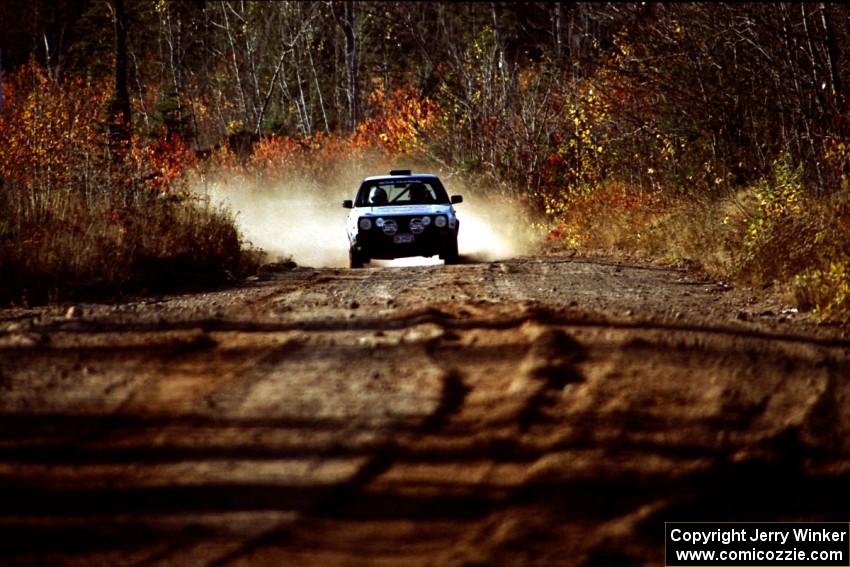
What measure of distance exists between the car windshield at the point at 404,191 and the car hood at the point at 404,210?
0.19 m

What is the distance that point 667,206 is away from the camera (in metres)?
19.0

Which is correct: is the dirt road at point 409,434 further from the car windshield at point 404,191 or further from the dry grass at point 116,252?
the car windshield at point 404,191

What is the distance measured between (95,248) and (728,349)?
8.09 meters

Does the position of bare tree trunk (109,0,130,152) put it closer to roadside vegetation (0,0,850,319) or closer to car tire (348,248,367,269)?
roadside vegetation (0,0,850,319)

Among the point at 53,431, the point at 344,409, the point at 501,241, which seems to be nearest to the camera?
the point at 53,431

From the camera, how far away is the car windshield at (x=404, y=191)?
1800cm

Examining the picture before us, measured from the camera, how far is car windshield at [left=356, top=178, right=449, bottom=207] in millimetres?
18000

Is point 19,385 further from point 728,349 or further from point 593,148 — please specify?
point 593,148

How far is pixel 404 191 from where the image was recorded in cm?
1844

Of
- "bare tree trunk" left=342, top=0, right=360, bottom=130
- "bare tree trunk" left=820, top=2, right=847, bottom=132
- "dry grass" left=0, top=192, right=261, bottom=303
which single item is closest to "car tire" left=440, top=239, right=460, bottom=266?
"dry grass" left=0, top=192, right=261, bottom=303

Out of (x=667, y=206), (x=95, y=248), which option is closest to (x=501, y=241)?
(x=667, y=206)

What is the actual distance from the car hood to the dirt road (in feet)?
24.4

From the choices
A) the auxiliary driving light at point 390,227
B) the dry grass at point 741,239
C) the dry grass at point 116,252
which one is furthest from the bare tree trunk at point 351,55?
the dry grass at point 116,252

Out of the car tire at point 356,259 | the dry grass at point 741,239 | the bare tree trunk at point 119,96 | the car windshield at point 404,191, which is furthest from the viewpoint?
the bare tree trunk at point 119,96
